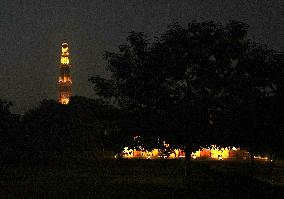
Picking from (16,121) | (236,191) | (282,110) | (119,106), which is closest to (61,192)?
(119,106)

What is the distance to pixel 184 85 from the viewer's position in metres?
32.5

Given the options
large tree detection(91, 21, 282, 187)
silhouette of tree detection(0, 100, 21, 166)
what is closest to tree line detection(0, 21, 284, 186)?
large tree detection(91, 21, 282, 187)

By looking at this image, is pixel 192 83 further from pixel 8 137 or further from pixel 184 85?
pixel 8 137

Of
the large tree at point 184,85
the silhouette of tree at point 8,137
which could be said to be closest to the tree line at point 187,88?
the large tree at point 184,85

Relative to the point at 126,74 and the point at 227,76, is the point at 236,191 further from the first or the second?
the point at 126,74

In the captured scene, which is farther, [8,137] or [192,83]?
[8,137]

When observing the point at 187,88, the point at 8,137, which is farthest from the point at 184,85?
the point at 8,137

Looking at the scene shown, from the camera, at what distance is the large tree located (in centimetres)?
3139

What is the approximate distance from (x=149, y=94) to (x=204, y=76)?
382 centimetres

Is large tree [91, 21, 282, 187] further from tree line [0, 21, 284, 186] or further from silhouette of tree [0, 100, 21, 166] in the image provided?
silhouette of tree [0, 100, 21, 166]

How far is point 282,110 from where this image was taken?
41.3 m

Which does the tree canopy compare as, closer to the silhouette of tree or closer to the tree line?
the tree line

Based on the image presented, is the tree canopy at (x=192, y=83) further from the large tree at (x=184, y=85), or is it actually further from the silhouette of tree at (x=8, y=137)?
the silhouette of tree at (x=8, y=137)

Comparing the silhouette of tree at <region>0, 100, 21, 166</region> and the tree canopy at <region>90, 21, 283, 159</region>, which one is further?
the silhouette of tree at <region>0, 100, 21, 166</region>
